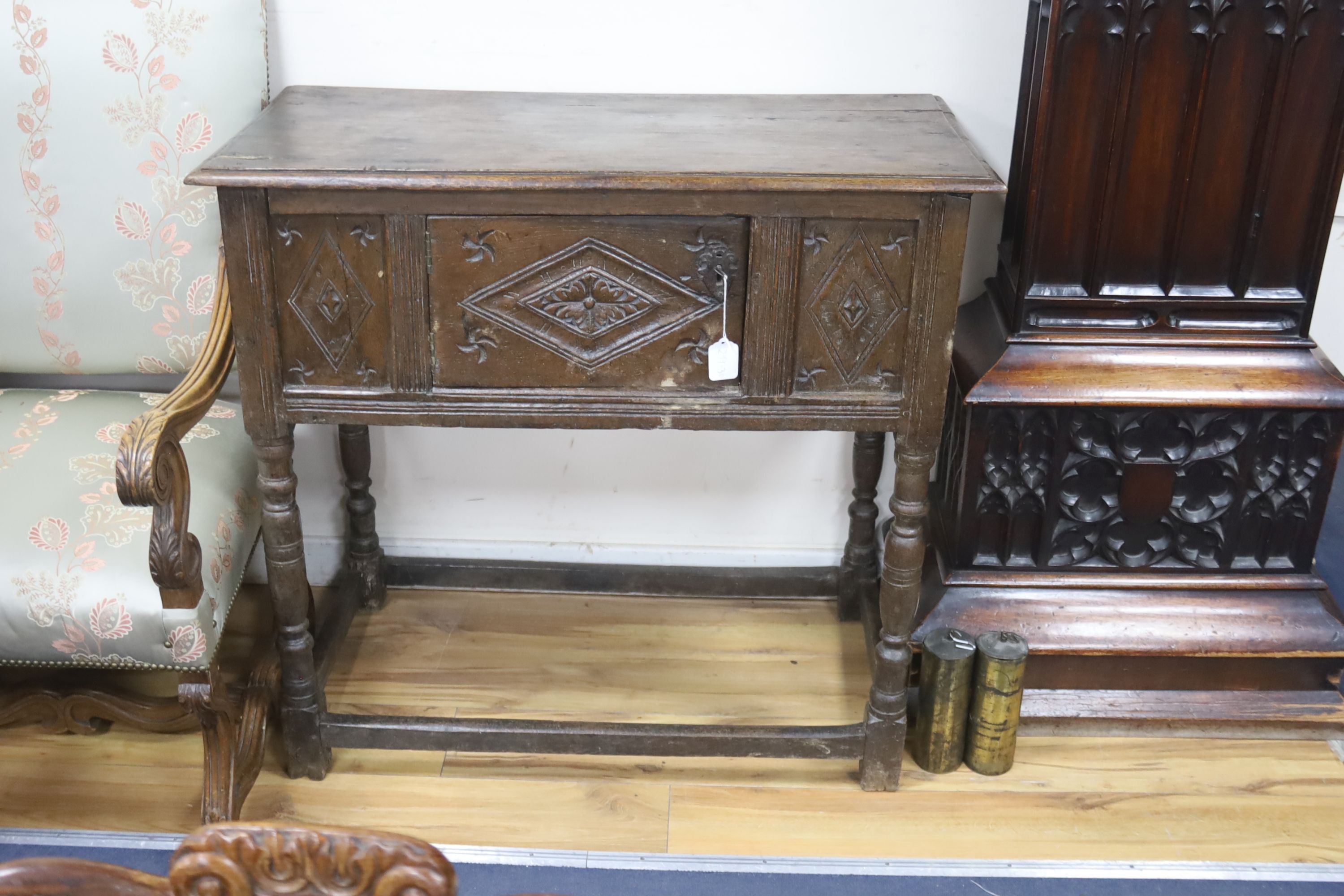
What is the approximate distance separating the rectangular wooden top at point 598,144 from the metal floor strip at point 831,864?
3.21 ft

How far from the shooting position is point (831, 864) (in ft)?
5.97

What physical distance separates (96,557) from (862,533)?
131 centimetres

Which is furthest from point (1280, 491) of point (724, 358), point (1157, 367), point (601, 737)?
point (601, 737)

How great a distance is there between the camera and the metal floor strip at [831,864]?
1.80 meters

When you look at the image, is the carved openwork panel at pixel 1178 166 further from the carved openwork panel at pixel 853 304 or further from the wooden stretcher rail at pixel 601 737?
the wooden stretcher rail at pixel 601 737

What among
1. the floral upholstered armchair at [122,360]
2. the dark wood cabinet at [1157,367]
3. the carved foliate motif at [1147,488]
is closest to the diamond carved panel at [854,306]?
the dark wood cabinet at [1157,367]

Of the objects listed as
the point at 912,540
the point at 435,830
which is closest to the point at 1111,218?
the point at 912,540

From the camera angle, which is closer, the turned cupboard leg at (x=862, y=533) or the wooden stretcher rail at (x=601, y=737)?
the wooden stretcher rail at (x=601, y=737)

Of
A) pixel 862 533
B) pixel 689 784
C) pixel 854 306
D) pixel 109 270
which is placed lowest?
pixel 689 784

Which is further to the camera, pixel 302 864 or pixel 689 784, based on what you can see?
pixel 689 784

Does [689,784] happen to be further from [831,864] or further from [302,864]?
[302,864]

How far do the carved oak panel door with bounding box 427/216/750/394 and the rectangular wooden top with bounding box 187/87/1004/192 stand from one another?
2.6 inches

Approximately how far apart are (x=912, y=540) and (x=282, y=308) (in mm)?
933

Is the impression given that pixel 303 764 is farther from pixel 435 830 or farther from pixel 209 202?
pixel 209 202
